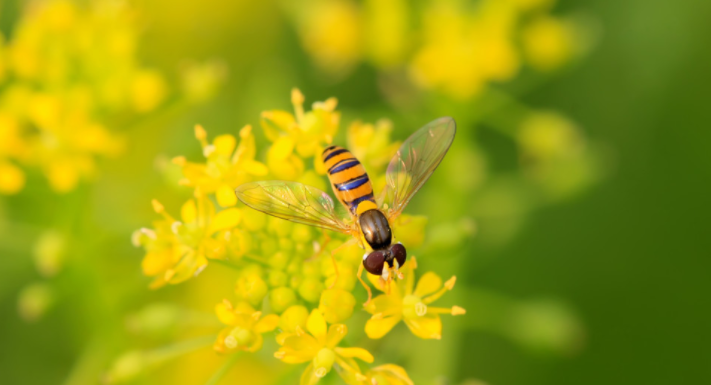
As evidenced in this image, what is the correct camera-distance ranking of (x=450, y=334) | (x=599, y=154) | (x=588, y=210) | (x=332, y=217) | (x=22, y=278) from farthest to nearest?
1. (x=588, y=210)
2. (x=599, y=154)
3. (x=22, y=278)
4. (x=450, y=334)
5. (x=332, y=217)

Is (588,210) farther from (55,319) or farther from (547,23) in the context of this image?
(55,319)

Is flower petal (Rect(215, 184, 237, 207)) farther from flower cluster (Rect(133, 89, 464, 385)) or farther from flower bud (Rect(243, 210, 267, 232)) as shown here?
flower bud (Rect(243, 210, 267, 232))

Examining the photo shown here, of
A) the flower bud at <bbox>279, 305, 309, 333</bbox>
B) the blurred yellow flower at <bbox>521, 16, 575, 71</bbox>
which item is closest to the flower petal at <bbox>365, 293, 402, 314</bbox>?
the flower bud at <bbox>279, 305, 309, 333</bbox>

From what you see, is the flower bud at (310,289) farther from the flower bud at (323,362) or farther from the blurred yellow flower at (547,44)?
the blurred yellow flower at (547,44)

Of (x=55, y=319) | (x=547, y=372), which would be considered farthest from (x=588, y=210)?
(x=55, y=319)

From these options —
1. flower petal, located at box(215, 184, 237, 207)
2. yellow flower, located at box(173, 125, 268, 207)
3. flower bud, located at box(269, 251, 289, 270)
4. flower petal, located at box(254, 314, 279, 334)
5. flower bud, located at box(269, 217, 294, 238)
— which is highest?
yellow flower, located at box(173, 125, 268, 207)

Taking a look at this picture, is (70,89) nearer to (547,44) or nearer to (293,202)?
(293,202)

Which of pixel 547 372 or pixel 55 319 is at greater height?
pixel 55 319

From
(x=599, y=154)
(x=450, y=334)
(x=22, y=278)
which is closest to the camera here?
(x=450, y=334)
